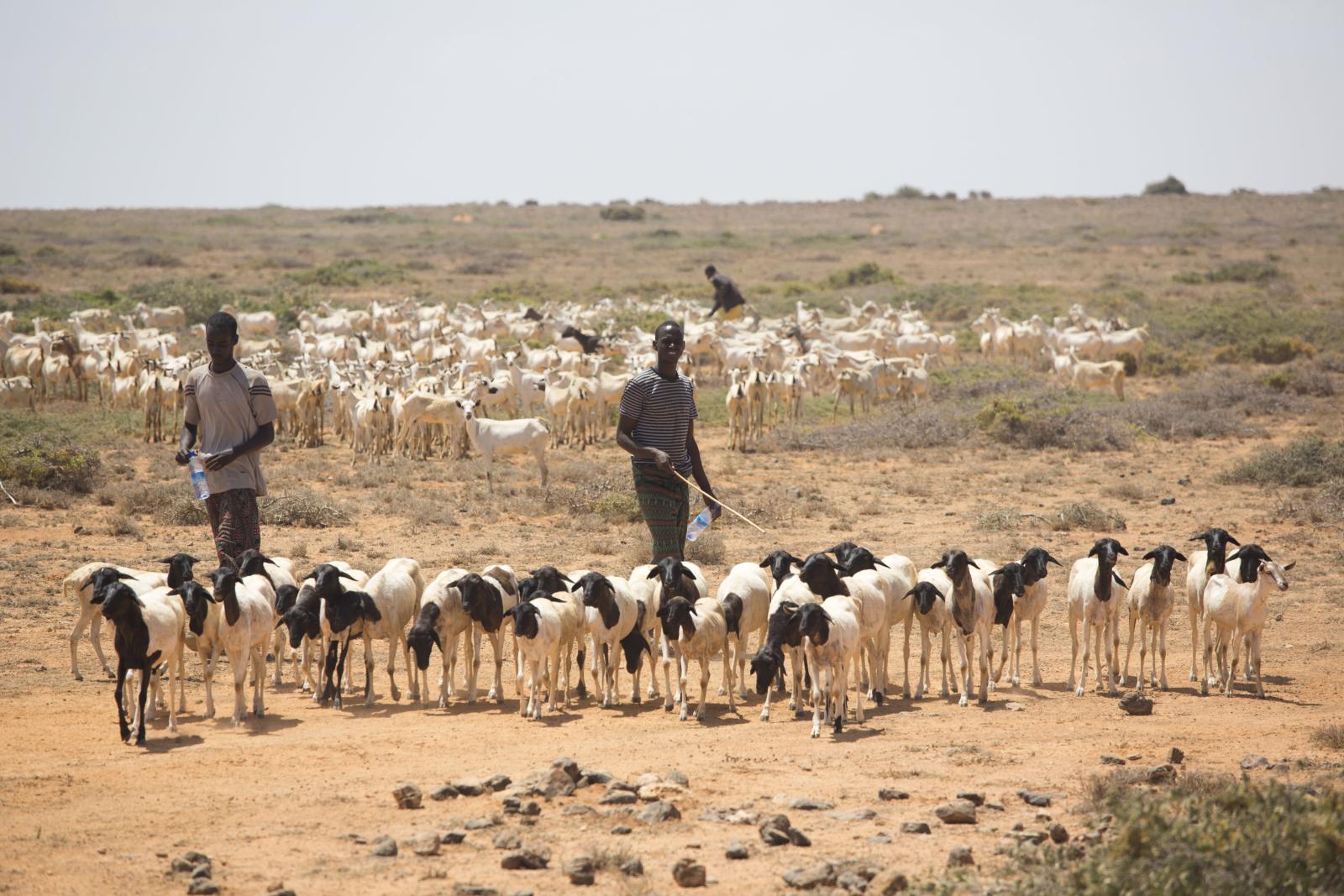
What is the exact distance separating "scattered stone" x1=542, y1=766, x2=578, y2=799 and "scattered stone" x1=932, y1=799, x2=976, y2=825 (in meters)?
2.07

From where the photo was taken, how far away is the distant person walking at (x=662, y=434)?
9500mm

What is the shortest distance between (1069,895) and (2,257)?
56925 millimetres

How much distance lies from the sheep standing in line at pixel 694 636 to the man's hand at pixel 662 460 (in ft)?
3.17

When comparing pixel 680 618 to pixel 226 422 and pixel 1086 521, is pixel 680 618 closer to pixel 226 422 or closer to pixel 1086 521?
pixel 226 422

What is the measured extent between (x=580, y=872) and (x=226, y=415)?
15.1 feet

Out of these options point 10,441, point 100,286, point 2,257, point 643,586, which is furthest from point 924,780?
point 2,257

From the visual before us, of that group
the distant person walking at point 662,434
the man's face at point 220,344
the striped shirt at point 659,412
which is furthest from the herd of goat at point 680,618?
the man's face at point 220,344

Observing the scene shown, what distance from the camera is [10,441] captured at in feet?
63.1

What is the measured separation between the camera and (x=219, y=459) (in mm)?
8781

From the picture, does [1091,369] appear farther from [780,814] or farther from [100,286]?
[100,286]

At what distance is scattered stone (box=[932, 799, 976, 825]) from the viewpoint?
6.85 meters

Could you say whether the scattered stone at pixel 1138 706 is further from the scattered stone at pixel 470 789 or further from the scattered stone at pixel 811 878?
the scattered stone at pixel 470 789

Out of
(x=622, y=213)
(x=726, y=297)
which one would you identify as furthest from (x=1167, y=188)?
(x=726, y=297)

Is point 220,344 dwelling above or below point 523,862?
above
